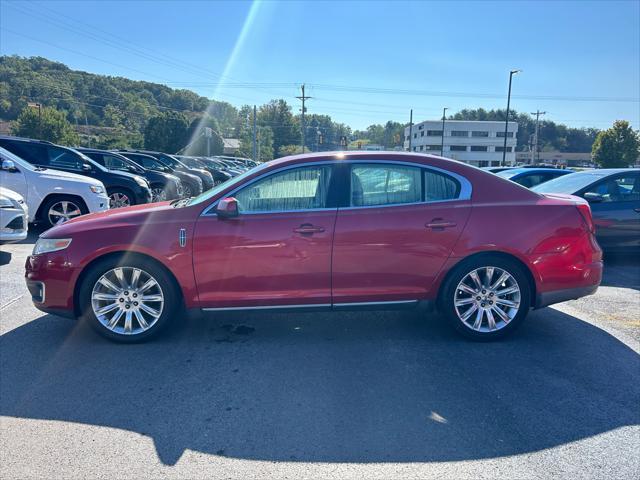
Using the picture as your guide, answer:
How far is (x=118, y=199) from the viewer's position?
11.3 metres

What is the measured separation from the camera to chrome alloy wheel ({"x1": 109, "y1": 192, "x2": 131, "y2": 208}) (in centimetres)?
1122

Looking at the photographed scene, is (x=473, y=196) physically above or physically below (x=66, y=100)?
below

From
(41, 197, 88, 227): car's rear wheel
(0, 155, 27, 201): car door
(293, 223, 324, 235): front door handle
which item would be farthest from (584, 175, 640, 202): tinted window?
(0, 155, 27, 201): car door

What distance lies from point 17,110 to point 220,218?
235ft

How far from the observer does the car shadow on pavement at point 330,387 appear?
2891 mm

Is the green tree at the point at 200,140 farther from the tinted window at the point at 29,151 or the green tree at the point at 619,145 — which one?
the tinted window at the point at 29,151

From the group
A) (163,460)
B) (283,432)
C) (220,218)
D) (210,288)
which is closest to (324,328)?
(210,288)

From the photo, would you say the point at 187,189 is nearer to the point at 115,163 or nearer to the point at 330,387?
the point at 115,163

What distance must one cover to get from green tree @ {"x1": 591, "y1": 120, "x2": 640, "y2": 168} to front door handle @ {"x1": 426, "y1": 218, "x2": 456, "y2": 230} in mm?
54389

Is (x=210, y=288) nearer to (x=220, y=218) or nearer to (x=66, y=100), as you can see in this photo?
(x=220, y=218)

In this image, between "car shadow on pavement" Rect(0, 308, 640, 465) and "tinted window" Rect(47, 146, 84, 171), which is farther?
"tinted window" Rect(47, 146, 84, 171)

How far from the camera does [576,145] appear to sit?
132375mm

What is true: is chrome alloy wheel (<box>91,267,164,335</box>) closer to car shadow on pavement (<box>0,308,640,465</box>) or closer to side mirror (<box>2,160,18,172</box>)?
car shadow on pavement (<box>0,308,640,465</box>)

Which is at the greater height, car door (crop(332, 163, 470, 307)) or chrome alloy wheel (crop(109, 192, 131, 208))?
car door (crop(332, 163, 470, 307))
